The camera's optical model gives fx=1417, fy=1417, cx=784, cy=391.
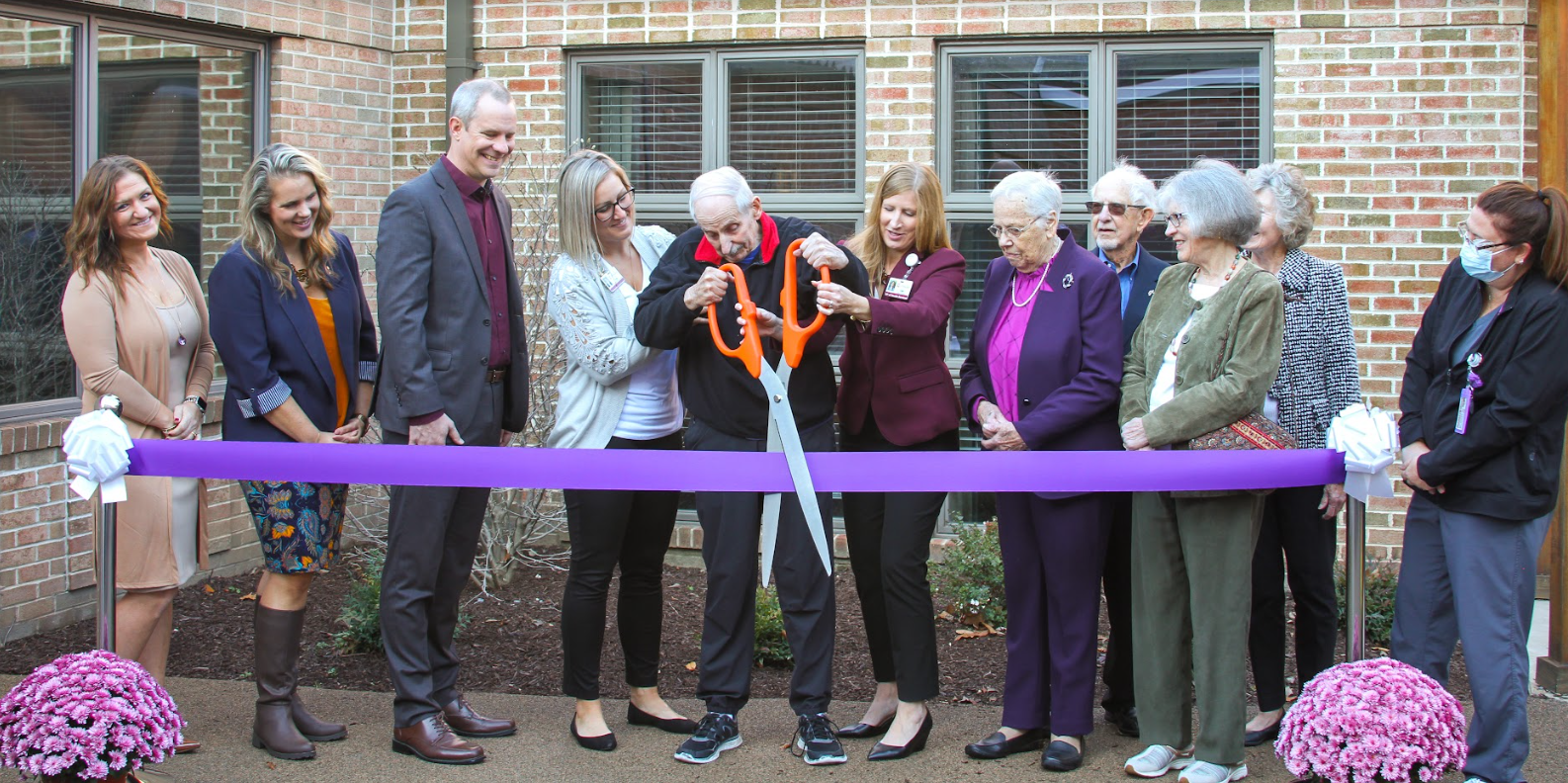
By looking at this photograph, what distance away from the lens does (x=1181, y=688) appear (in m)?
4.22

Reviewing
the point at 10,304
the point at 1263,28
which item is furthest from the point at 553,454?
the point at 1263,28

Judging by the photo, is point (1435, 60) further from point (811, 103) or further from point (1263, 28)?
point (811, 103)

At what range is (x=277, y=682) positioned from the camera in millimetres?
4445

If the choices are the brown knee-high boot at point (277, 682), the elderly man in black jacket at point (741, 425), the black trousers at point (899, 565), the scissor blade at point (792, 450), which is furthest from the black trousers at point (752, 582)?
the brown knee-high boot at point (277, 682)

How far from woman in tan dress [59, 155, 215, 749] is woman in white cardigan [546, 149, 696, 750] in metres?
1.20

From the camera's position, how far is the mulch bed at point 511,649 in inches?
209

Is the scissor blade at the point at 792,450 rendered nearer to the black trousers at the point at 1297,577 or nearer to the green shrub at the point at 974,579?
the black trousers at the point at 1297,577

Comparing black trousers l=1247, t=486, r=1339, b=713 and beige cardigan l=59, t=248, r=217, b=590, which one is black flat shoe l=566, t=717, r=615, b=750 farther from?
black trousers l=1247, t=486, r=1339, b=713

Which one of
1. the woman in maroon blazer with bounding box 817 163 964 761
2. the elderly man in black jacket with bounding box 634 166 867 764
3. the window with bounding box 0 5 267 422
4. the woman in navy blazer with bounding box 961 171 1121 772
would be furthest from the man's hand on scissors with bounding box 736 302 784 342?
the window with bounding box 0 5 267 422

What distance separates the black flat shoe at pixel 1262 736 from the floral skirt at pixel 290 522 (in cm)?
296

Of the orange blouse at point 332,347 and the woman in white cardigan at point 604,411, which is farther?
the orange blouse at point 332,347

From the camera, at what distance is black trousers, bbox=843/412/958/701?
4.34m

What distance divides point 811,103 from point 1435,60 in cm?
282

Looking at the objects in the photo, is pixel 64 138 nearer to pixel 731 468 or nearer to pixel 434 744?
pixel 434 744
